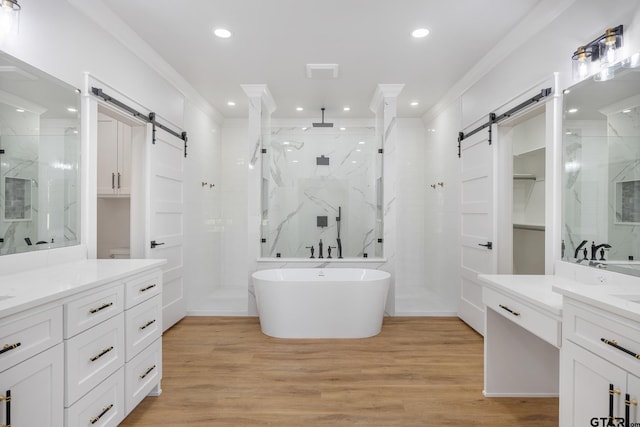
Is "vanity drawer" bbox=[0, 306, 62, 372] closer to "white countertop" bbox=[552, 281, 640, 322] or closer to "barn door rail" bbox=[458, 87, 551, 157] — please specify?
"white countertop" bbox=[552, 281, 640, 322]

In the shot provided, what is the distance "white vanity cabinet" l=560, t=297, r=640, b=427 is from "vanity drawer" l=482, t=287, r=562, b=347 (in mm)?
71

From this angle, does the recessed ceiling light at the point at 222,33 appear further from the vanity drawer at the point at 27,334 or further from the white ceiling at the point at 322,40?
the vanity drawer at the point at 27,334

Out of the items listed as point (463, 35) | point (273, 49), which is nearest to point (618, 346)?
point (463, 35)

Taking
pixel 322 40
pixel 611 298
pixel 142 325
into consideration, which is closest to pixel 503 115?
pixel 322 40

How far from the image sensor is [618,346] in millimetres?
1209

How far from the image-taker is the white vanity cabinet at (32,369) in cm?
115

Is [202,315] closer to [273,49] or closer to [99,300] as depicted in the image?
[99,300]

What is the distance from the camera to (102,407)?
65.1 inches

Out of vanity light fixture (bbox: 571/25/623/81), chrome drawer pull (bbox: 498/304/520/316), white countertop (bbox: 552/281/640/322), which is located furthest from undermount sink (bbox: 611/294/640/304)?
vanity light fixture (bbox: 571/25/623/81)

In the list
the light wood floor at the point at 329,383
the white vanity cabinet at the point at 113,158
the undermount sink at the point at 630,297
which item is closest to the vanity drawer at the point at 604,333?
the undermount sink at the point at 630,297

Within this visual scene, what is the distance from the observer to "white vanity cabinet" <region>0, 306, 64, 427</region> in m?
1.15

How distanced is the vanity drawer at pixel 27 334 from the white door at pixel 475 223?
320cm

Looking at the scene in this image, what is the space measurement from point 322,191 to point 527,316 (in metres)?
3.21

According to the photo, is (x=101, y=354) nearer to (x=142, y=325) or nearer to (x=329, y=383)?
(x=142, y=325)
